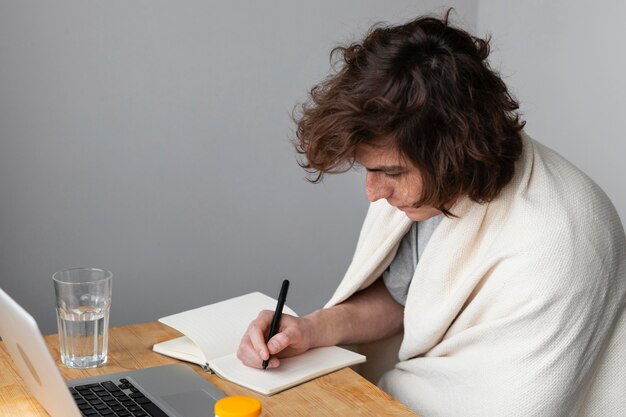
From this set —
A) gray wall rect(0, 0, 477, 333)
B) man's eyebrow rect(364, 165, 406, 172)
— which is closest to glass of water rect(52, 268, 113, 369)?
man's eyebrow rect(364, 165, 406, 172)

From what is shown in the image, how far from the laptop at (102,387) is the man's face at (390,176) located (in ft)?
1.37

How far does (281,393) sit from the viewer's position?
133 centimetres

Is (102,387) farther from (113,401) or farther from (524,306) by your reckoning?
(524,306)

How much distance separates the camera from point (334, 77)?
1.49 metres

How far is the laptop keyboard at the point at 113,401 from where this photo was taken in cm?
121

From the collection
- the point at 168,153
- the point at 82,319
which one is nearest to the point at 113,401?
the point at 82,319

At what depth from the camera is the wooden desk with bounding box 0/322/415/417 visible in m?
1.25

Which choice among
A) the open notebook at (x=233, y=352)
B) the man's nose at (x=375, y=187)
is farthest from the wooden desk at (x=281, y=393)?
the man's nose at (x=375, y=187)

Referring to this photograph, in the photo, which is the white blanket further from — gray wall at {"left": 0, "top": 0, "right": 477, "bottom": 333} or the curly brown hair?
gray wall at {"left": 0, "top": 0, "right": 477, "bottom": 333}

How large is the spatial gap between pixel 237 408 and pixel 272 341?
0.37 metres

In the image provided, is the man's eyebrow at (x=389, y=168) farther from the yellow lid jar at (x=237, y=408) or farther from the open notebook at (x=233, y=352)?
the yellow lid jar at (x=237, y=408)

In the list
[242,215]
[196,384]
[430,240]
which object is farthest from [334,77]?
[242,215]

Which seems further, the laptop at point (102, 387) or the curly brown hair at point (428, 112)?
the curly brown hair at point (428, 112)

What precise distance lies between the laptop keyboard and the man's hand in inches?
8.1
